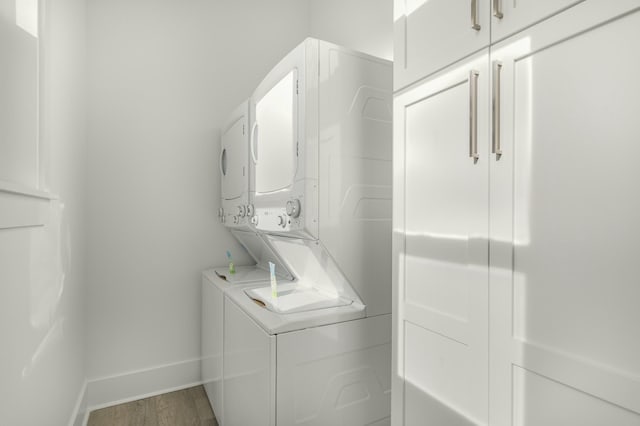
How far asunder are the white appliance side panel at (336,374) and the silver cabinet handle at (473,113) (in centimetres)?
90

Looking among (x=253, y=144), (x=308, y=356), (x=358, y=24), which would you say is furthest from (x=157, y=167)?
(x=308, y=356)

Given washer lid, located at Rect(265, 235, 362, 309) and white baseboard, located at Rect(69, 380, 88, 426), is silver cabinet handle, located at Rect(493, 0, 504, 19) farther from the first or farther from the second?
white baseboard, located at Rect(69, 380, 88, 426)

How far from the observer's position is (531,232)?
811mm

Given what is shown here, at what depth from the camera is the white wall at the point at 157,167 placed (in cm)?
229

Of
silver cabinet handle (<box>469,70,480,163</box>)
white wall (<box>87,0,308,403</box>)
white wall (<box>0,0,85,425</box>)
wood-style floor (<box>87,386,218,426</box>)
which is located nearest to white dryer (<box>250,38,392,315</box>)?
silver cabinet handle (<box>469,70,480,163</box>)

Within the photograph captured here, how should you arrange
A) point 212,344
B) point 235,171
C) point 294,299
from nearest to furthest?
1. point 294,299
2. point 212,344
3. point 235,171

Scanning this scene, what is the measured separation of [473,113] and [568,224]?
364 mm

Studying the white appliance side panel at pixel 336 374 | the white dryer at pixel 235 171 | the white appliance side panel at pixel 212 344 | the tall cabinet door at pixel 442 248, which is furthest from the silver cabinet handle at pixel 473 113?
the white appliance side panel at pixel 212 344

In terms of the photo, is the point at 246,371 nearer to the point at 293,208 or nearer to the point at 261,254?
the point at 293,208

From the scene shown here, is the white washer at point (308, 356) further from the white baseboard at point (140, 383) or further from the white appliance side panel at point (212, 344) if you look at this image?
the white baseboard at point (140, 383)

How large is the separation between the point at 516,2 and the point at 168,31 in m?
2.36

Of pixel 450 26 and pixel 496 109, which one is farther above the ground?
pixel 450 26

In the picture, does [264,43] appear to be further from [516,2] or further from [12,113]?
[516,2]

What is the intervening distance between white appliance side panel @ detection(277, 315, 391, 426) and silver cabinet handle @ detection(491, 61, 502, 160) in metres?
0.94
